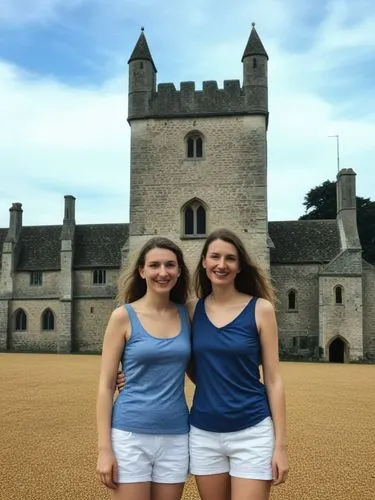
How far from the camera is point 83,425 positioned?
9914mm

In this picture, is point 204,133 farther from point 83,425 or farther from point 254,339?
point 254,339

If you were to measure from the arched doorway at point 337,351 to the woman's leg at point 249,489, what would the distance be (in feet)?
93.3

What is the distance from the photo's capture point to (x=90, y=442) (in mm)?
8625

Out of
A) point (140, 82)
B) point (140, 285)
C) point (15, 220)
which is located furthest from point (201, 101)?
point (140, 285)

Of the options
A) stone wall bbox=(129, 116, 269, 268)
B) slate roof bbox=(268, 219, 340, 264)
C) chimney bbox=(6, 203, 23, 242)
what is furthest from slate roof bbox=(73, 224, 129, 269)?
slate roof bbox=(268, 219, 340, 264)

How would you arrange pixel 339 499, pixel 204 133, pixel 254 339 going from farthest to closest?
1. pixel 204 133
2. pixel 339 499
3. pixel 254 339

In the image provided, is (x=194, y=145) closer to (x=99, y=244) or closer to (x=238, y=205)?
(x=238, y=205)

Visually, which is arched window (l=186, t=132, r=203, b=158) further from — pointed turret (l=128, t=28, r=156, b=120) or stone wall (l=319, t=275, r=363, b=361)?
stone wall (l=319, t=275, r=363, b=361)

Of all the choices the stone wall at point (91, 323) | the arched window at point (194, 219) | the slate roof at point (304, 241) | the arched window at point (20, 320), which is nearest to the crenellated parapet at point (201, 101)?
the arched window at point (194, 219)

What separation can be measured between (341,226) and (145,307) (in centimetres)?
3127

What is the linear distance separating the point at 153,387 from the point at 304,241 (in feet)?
102

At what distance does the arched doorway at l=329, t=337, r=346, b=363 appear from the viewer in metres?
30.3

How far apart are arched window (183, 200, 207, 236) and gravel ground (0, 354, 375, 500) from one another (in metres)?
13.6

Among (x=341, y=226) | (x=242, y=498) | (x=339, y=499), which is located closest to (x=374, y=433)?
(x=339, y=499)
